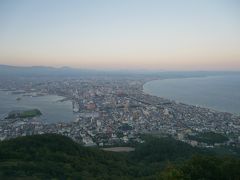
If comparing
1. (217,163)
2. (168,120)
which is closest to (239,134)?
(168,120)

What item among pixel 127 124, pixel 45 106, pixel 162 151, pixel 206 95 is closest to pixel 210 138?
pixel 162 151

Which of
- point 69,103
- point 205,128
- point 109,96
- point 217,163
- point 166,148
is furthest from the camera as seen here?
point 109,96

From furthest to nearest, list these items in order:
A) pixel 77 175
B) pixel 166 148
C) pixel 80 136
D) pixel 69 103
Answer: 1. pixel 69 103
2. pixel 80 136
3. pixel 166 148
4. pixel 77 175

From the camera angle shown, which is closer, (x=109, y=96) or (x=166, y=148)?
(x=166, y=148)

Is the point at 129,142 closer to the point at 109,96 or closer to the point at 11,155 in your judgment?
the point at 11,155

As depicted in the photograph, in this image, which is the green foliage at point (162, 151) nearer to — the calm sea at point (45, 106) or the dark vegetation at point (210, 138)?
the dark vegetation at point (210, 138)

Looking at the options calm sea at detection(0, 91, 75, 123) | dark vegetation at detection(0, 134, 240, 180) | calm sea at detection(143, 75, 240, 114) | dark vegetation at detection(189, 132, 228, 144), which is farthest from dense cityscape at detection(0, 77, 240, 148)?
calm sea at detection(143, 75, 240, 114)

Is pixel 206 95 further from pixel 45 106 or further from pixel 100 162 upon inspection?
pixel 100 162
